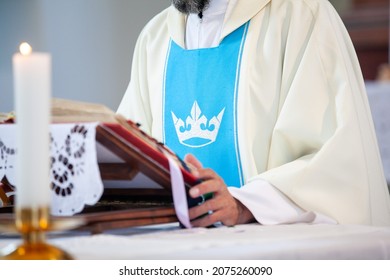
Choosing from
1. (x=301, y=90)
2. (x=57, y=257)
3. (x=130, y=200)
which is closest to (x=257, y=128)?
(x=301, y=90)

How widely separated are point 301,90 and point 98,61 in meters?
4.49

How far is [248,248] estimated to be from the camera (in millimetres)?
1645

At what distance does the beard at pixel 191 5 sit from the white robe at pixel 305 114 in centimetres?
9

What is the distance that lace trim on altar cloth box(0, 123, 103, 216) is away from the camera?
178 cm

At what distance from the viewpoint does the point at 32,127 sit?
41.1 inches

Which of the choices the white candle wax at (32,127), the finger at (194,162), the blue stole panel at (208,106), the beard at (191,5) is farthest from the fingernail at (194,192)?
the beard at (191,5)

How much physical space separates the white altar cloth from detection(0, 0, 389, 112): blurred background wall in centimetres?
454

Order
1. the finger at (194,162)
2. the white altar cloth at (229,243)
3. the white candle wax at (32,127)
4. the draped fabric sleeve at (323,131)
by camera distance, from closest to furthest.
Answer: the white candle wax at (32,127) → the white altar cloth at (229,243) → the finger at (194,162) → the draped fabric sleeve at (323,131)

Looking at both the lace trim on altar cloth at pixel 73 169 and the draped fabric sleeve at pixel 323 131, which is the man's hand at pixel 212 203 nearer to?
the draped fabric sleeve at pixel 323 131

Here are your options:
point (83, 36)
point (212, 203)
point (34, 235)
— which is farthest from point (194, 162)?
point (83, 36)

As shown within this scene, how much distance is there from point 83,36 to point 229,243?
5.27 metres

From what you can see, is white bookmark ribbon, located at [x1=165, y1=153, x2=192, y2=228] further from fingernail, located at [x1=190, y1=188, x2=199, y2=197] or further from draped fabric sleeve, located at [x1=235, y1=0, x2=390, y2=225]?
draped fabric sleeve, located at [x1=235, y1=0, x2=390, y2=225]

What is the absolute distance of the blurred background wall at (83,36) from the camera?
6512mm

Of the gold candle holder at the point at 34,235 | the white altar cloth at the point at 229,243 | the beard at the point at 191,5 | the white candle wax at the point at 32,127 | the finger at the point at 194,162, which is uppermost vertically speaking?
the beard at the point at 191,5
